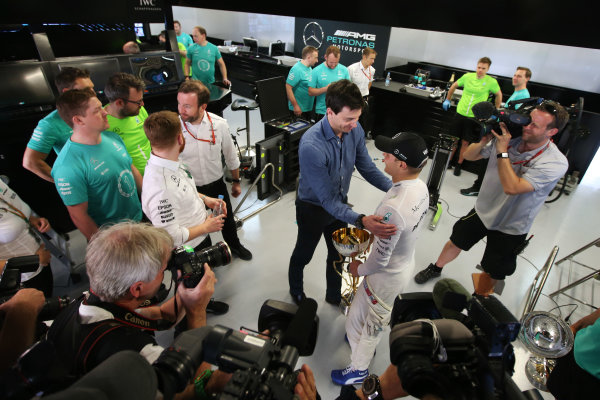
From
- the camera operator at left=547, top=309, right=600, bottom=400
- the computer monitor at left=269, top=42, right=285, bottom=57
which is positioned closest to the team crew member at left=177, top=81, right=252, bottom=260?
the camera operator at left=547, top=309, right=600, bottom=400

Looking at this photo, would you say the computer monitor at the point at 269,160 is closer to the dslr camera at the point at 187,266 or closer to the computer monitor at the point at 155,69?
the computer monitor at the point at 155,69

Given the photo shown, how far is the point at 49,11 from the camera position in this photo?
1096 millimetres

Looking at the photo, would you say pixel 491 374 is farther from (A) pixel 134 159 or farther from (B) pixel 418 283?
(A) pixel 134 159

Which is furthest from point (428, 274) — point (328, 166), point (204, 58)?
point (204, 58)

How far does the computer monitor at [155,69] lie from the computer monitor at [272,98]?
1.06m

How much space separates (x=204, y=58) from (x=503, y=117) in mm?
5280

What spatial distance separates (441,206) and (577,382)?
2746 mm

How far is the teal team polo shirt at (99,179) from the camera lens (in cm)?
188

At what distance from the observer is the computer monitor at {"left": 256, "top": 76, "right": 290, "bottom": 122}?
4.01 metres

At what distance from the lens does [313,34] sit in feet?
23.6

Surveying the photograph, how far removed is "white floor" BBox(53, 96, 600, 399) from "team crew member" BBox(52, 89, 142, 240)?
1167mm

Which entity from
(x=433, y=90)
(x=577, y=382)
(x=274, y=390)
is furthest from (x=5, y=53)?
(x=433, y=90)

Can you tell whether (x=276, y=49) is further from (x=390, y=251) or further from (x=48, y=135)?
(x=390, y=251)

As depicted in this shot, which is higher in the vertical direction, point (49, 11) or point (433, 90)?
point (49, 11)
